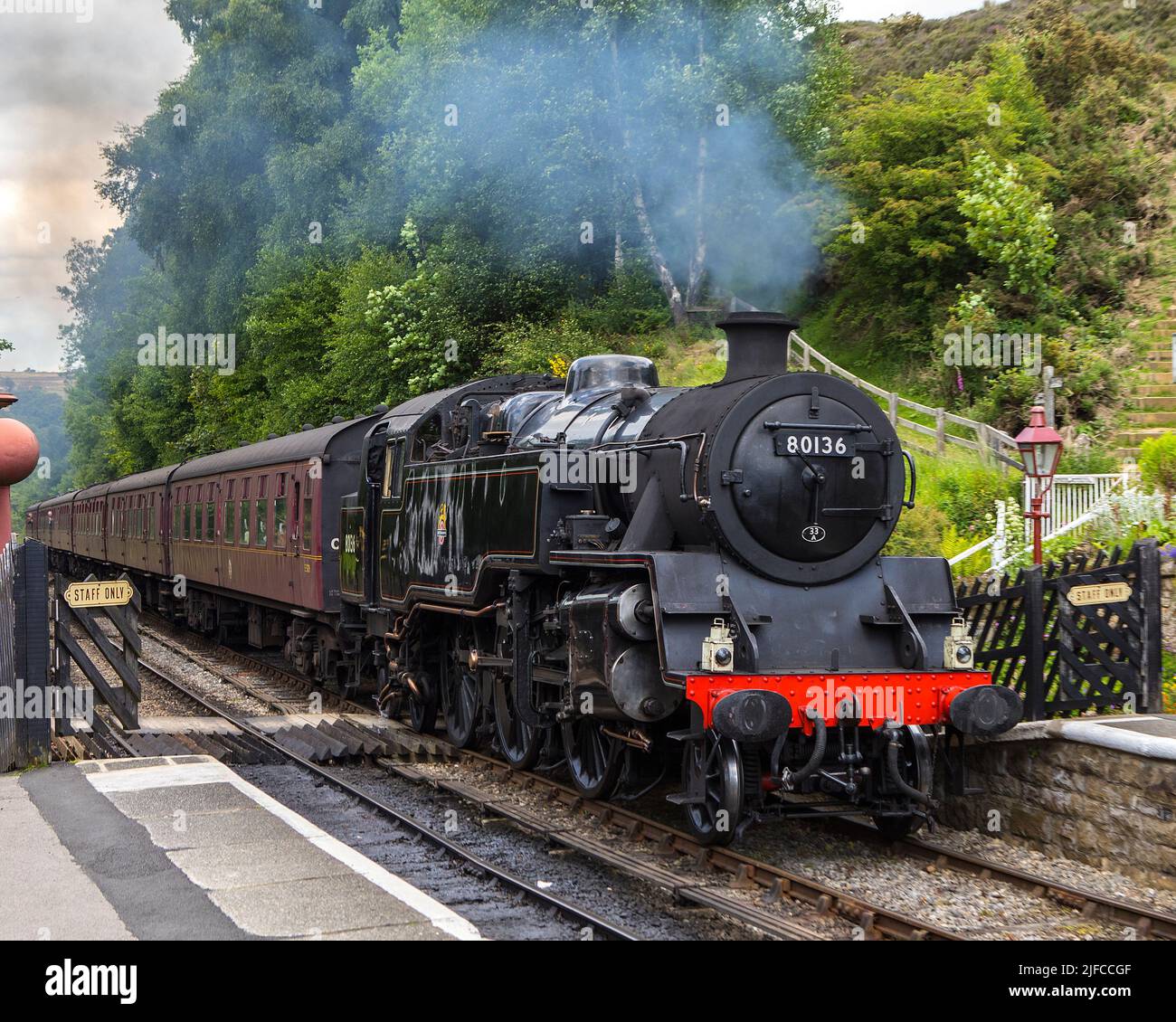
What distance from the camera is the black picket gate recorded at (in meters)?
8.59

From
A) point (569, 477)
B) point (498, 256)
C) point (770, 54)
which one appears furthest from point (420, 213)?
point (569, 477)

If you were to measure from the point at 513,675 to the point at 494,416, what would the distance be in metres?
2.76

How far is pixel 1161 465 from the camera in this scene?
46.2ft

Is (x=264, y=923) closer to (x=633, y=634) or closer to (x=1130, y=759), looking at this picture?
(x=633, y=634)

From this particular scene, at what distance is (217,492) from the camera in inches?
829

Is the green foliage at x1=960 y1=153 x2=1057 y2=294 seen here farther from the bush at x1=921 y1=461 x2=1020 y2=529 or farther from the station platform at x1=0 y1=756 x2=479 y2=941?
the station platform at x1=0 y1=756 x2=479 y2=941

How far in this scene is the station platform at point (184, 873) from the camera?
5340mm

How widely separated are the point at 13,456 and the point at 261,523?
23.8 feet

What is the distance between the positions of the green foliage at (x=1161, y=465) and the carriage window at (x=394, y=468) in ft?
27.5

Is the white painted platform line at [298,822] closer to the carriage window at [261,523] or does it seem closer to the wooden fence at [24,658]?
the wooden fence at [24,658]

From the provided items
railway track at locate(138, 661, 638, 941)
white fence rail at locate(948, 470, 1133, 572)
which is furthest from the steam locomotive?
white fence rail at locate(948, 470, 1133, 572)

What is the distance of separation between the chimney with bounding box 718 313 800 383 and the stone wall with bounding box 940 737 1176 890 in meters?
3.04

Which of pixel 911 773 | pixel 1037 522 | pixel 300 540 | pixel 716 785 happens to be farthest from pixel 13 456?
pixel 1037 522
